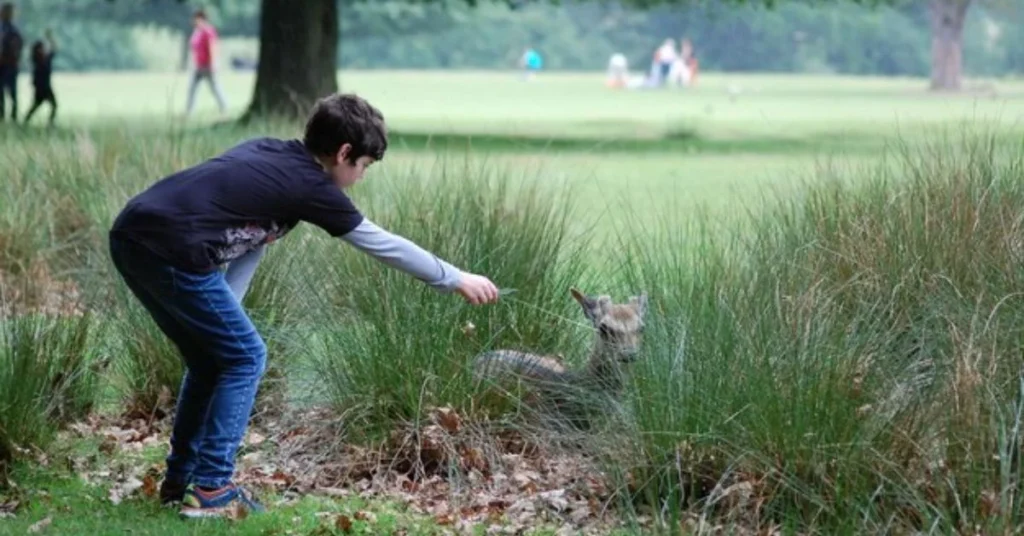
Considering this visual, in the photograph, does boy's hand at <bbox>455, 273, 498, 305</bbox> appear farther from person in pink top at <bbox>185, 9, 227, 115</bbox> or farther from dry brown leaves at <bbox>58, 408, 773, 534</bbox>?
person in pink top at <bbox>185, 9, 227, 115</bbox>

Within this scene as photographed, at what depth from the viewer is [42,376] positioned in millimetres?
7008

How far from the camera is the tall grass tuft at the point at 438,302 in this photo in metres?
7.00

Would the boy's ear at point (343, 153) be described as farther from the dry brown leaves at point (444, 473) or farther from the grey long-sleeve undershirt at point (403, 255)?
the dry brown leaves at point (444, 473)

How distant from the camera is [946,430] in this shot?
5.75 m

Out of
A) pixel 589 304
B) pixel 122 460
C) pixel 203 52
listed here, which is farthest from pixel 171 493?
pixel 203 52

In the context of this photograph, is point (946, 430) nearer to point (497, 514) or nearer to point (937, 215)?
point (497, 514)

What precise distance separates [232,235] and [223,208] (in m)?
0.10

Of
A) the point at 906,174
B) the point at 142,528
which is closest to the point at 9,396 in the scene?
the point at 142,528

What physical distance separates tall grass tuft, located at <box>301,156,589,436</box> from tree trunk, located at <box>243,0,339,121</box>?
641 inches

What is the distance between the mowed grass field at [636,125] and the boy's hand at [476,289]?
330 cm

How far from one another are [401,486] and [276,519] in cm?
62

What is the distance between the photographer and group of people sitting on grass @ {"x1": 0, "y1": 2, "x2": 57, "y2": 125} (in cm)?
2638

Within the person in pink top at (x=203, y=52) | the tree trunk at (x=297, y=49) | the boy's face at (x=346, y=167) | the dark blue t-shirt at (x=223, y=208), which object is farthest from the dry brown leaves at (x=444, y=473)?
the person in pink top at (x=203, y=52)

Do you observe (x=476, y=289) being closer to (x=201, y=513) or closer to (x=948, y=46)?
(x=201, y=513)
